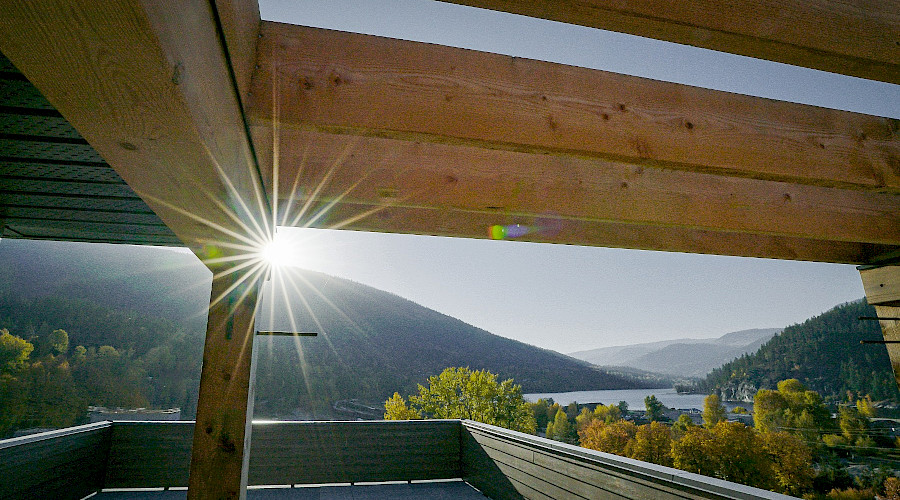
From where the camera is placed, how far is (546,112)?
1365 mm

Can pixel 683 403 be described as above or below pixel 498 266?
below

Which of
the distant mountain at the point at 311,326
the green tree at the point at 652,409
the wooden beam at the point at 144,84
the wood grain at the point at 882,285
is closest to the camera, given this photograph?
the wooden beam at the point at 144,84

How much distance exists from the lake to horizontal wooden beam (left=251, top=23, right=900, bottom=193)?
4851 centimetres

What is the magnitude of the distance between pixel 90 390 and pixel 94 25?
135ft

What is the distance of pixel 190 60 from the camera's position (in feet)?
2.20

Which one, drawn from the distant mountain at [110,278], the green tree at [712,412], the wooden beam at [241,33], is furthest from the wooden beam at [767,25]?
the green tree at [712,412]

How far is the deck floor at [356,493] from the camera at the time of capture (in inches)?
188

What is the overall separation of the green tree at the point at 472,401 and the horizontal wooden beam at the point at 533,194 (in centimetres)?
3032

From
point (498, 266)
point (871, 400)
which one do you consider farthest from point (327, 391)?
point (871, 400)

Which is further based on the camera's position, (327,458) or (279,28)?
(327,458)

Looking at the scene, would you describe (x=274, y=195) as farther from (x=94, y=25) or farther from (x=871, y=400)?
(x=871, y=400)

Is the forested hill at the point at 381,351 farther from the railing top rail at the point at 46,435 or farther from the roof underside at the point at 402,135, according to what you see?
the roof underside at the point at 402,135

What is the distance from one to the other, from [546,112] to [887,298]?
313 cm

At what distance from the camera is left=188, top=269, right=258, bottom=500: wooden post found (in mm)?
1483
